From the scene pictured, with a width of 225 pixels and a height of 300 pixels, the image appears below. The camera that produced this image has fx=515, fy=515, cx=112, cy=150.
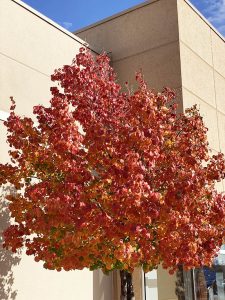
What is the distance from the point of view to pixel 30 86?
15.6 meters

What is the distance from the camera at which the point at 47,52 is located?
16.6 meters

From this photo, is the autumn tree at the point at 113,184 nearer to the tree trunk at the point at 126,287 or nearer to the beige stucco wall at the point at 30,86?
the tree trunk at the point at 126,287

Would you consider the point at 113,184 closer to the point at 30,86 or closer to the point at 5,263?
the point at 5,263

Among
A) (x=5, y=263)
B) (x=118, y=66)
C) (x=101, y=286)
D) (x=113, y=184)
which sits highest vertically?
(x=118, y=66)

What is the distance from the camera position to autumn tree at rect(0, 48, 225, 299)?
10312 mm

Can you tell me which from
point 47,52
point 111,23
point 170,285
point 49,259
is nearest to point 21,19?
point 47,52

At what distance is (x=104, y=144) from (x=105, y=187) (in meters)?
0.94

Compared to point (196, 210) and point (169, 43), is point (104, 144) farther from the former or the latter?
point (169, 43)

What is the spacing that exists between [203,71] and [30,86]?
6938 mm

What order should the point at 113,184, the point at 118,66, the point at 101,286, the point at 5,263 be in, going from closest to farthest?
the point at 113,184
the point at 5,263
the point at 101,286
the point at 118,66

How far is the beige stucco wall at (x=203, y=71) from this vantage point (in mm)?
18031

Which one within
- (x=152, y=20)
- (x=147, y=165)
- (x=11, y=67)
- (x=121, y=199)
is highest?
(x=152, y=20)

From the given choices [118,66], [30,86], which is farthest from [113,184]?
[118,66]

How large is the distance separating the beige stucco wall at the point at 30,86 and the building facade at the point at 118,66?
0.03 m
